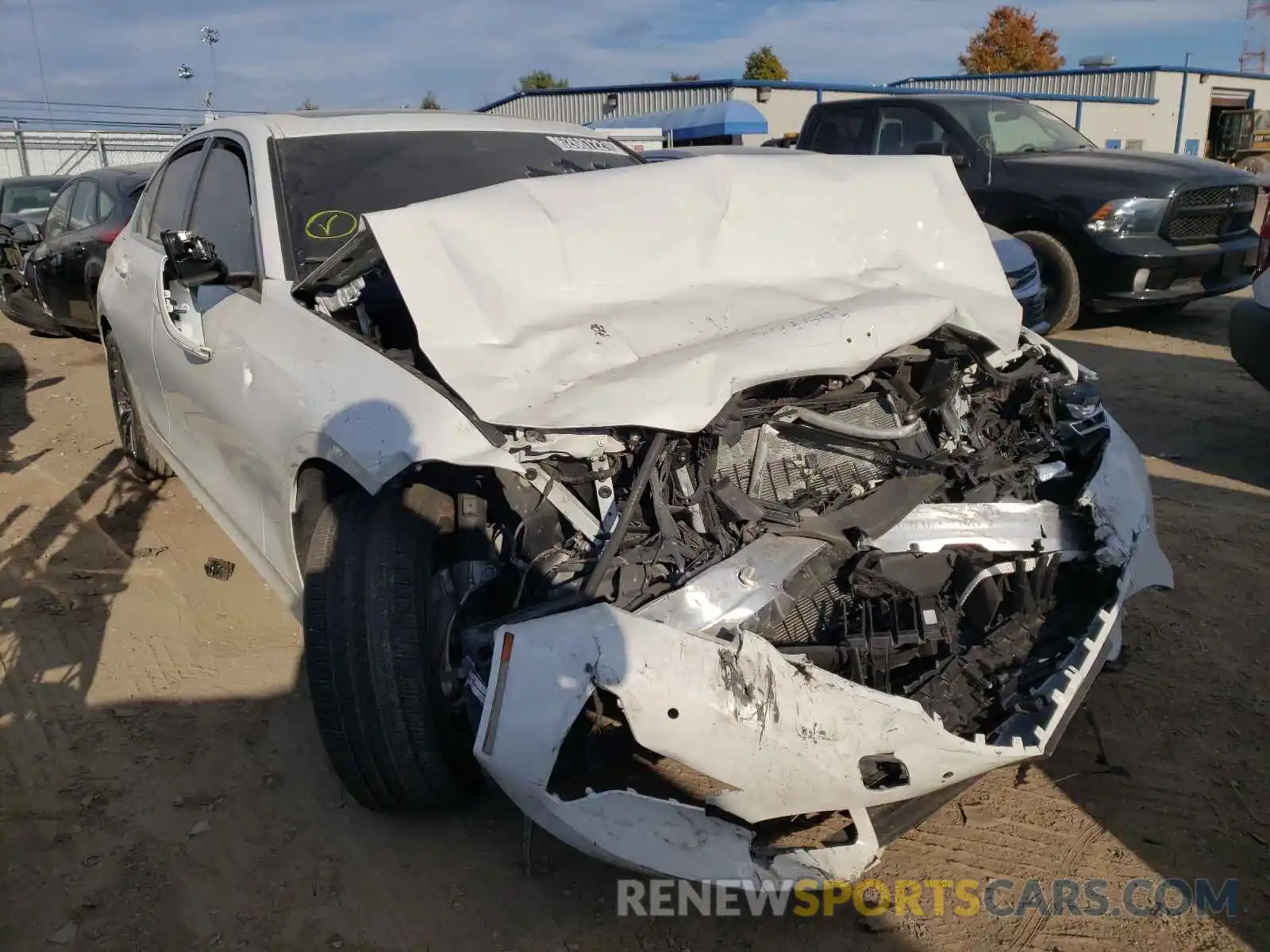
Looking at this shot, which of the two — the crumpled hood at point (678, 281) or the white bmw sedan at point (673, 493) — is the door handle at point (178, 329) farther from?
the crumpled hood at point (678, 281)

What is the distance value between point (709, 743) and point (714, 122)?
19.5m

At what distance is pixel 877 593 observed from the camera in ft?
8.36

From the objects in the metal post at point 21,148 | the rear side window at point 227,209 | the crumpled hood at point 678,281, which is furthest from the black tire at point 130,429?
the metal post at point 21,148

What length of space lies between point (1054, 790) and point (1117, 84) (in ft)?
95.4

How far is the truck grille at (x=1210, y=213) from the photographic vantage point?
7.81 metres

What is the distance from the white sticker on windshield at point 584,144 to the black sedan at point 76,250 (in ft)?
14.0

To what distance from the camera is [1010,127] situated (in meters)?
8.85

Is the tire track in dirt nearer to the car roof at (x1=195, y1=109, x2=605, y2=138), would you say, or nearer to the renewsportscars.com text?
the renewsportscars.com text

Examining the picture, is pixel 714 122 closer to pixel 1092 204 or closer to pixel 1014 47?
pixel 1092 204

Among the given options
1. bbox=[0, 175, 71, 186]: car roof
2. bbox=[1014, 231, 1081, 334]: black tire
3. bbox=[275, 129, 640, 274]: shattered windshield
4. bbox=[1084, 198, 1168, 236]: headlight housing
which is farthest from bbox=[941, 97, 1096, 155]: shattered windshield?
bbox=[0, 175, 71, 186]: car roof

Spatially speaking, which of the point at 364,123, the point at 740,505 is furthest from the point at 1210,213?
the point at 740,505

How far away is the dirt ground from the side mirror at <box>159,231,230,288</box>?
1405 mm

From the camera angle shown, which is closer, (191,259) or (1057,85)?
(191,259)

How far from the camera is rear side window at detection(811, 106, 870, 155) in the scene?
912 cm
